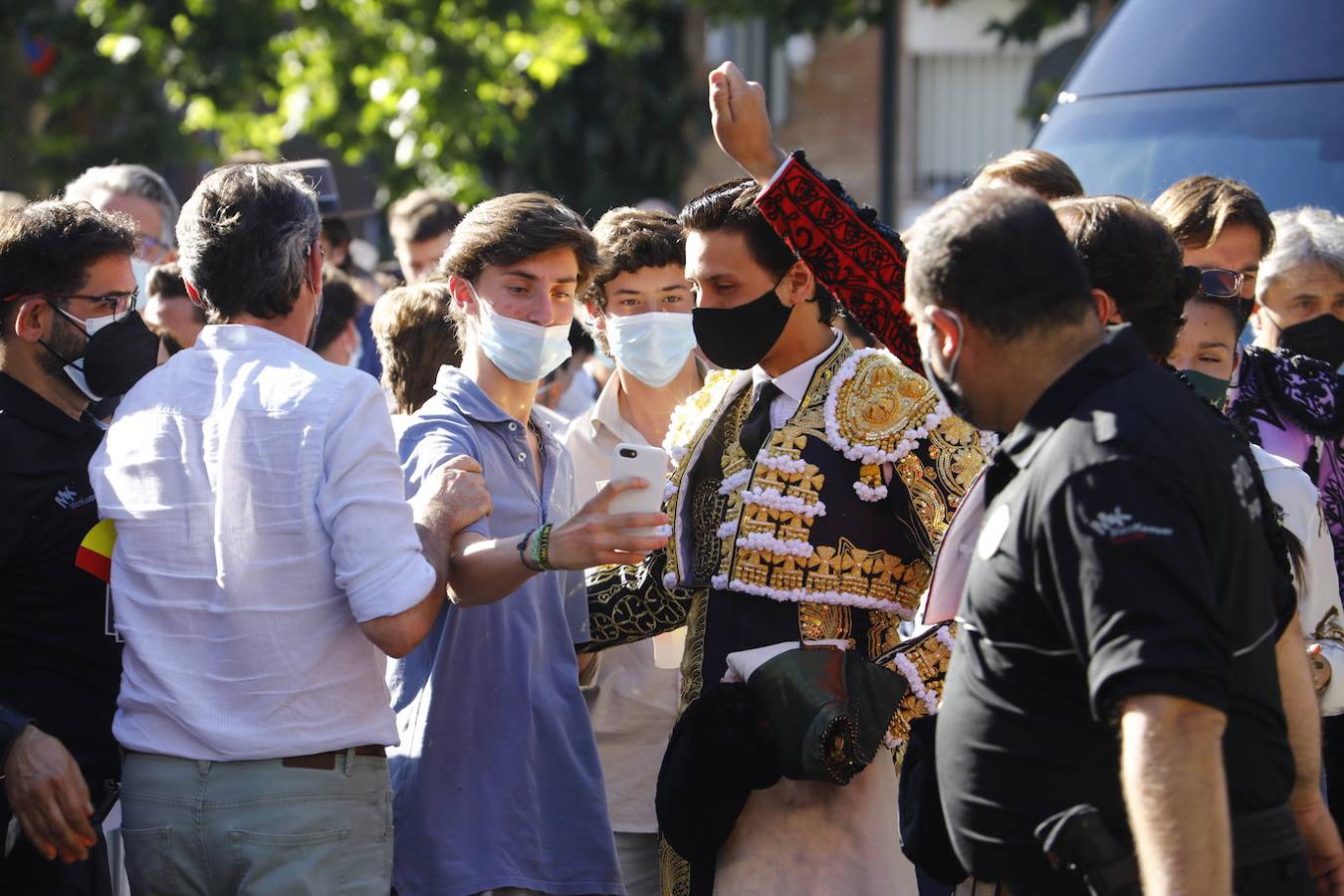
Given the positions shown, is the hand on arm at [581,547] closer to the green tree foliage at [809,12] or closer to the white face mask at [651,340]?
the white face mask at [651,340]

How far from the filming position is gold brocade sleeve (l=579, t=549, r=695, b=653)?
4.12 meters

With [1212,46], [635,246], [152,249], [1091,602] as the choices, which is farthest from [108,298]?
[1212,46]

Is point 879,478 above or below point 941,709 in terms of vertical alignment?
above

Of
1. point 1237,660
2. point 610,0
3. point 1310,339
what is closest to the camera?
point 1237,660

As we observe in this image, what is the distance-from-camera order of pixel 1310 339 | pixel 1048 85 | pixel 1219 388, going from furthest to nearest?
pixel 1048 85 < pixel 1310 339 < pixel 1219 388

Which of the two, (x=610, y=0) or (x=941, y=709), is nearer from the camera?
(x=941, y=709)

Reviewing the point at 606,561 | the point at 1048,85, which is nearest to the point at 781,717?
the point at 606,561

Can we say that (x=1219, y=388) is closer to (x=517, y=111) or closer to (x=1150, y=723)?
(x=1150, y=723)

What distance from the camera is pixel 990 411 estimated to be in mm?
2713

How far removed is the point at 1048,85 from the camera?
10.8 m

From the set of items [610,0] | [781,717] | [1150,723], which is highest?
[610,0]

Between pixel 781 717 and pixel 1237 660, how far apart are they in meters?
1.15

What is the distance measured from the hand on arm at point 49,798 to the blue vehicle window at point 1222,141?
4.13m

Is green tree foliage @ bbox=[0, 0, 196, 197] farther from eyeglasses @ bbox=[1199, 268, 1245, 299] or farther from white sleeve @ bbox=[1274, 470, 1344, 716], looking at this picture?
white sleeve @ bbox=[1274, 470, 1344, 716]
